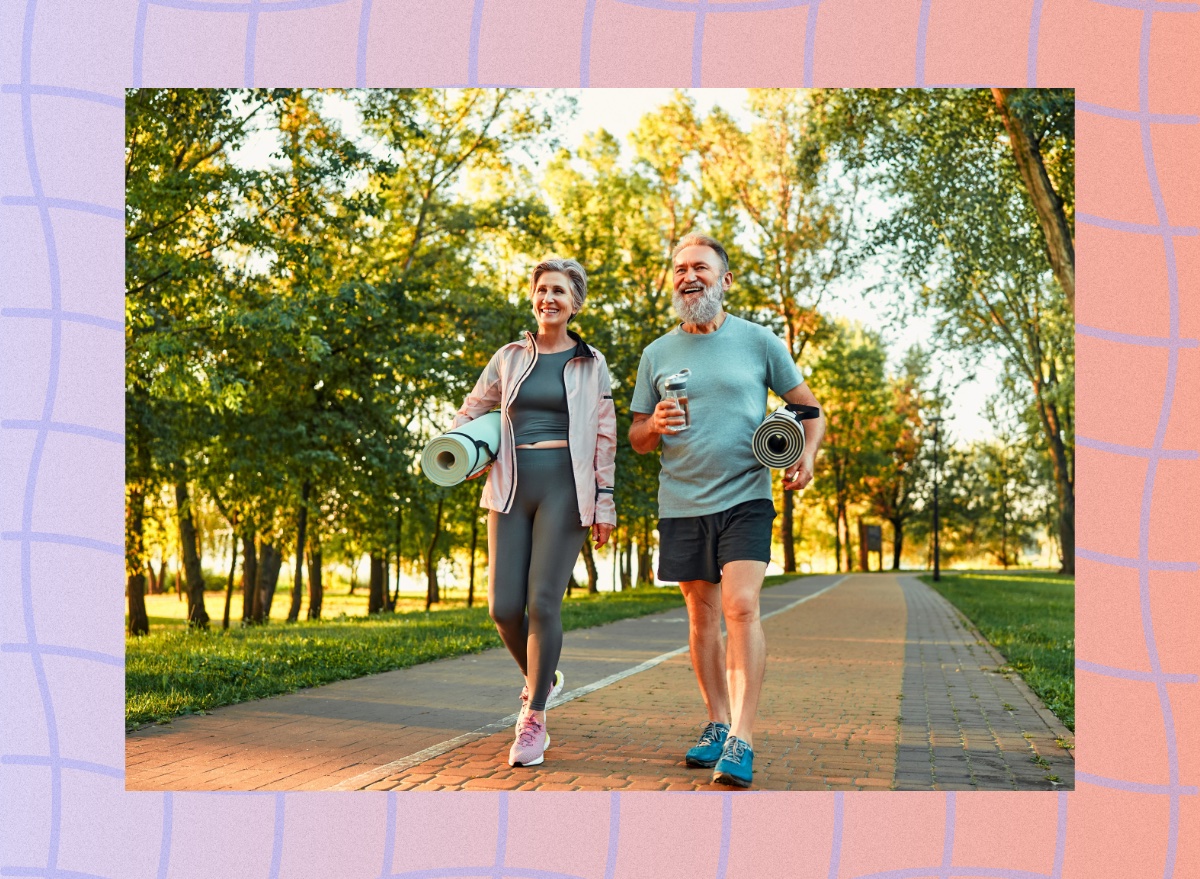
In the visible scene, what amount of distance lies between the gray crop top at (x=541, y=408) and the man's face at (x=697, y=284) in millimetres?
601

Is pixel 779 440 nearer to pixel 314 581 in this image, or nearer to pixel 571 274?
pixel 571 274

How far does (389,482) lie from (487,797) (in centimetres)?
1580

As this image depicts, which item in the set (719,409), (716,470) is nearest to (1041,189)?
(719,409)

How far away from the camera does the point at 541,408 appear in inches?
195

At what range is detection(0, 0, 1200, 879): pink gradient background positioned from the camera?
13.2 ft

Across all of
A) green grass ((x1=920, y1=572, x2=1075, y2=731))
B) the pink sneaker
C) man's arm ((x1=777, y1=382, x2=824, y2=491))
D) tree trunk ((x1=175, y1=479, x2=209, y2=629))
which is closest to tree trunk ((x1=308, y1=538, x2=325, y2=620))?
tree trunk ((x1=175, y1=479, x2=209, y2=629))

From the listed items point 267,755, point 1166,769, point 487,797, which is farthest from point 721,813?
point 267,755

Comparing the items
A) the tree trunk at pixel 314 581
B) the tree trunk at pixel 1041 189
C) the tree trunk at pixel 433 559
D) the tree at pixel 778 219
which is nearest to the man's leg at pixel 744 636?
the tree trunk at pixel 1041 189

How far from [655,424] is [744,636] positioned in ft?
3.07

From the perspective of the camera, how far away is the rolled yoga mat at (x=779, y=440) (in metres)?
4.50

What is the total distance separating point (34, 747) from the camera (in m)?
4.27

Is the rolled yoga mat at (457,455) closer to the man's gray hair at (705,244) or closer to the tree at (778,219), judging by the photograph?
the man's gray hair at (705,244)

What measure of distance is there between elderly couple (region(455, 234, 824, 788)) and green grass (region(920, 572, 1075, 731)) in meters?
2.69

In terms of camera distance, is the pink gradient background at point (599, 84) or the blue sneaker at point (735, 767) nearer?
the pink gradient background at point (599, 84)
